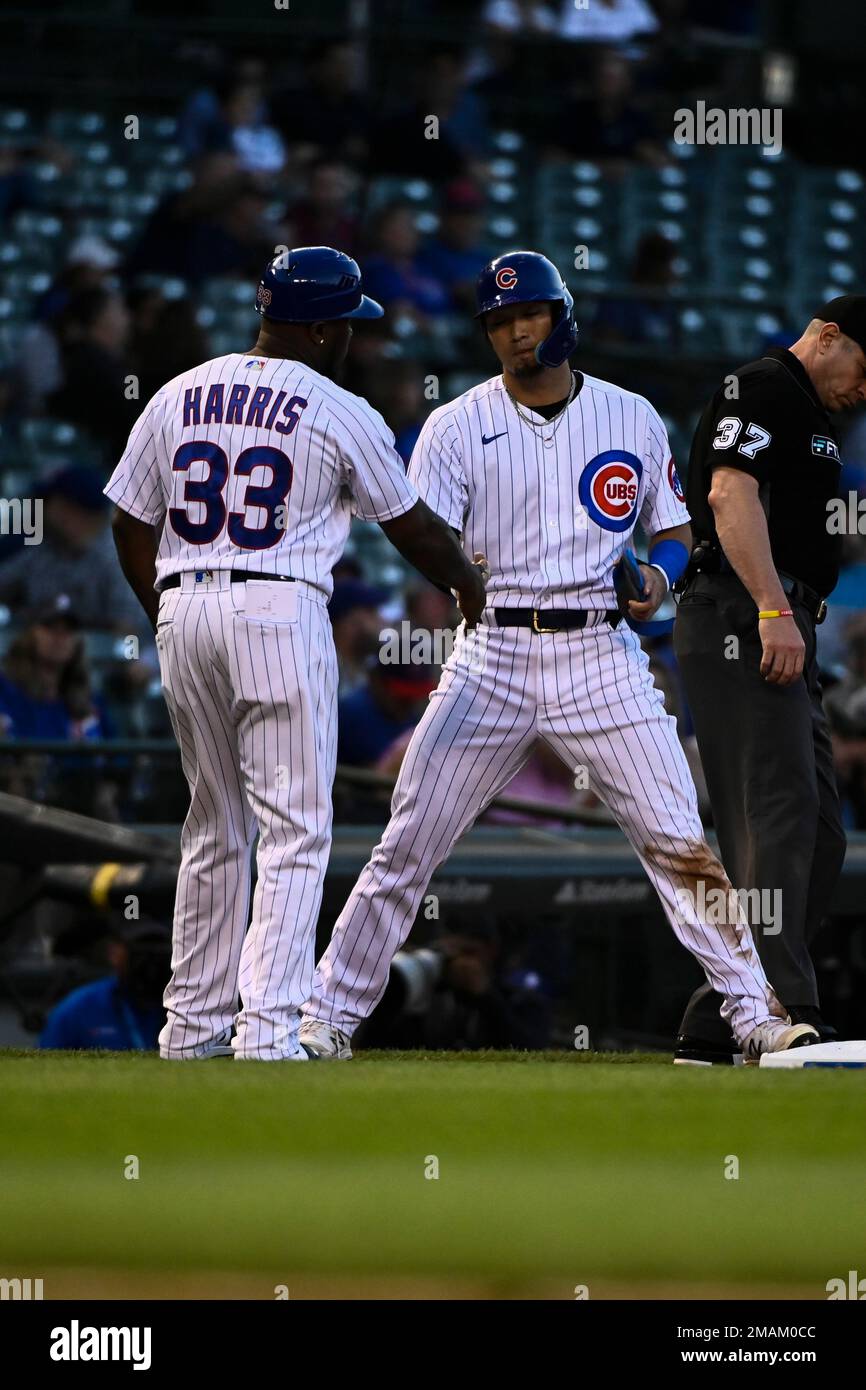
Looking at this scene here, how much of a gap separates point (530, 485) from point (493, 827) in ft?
12.8

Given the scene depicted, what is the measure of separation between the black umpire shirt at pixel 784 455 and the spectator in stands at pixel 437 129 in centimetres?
923

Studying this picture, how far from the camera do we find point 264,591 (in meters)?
4.59

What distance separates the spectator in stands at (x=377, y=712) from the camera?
9227 millimetres

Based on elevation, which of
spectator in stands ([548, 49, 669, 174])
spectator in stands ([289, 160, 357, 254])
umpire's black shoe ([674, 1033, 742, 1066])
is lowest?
umpire's black shoe ([674, 1033, 742, 1066])

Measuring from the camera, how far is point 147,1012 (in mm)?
6855

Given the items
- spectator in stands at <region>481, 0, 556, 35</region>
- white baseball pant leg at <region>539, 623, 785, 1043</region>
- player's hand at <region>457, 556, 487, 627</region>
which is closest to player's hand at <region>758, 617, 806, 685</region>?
white baseball pant leg at <region>539, 623, 785, 1043</region>

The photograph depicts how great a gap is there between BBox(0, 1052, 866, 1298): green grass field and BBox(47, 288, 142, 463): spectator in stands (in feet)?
27.1

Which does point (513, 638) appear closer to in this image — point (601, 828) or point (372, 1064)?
point (372, 1064)

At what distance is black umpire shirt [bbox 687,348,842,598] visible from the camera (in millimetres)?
5113

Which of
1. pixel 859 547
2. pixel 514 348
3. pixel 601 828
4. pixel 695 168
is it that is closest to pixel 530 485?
pixel 514 348
